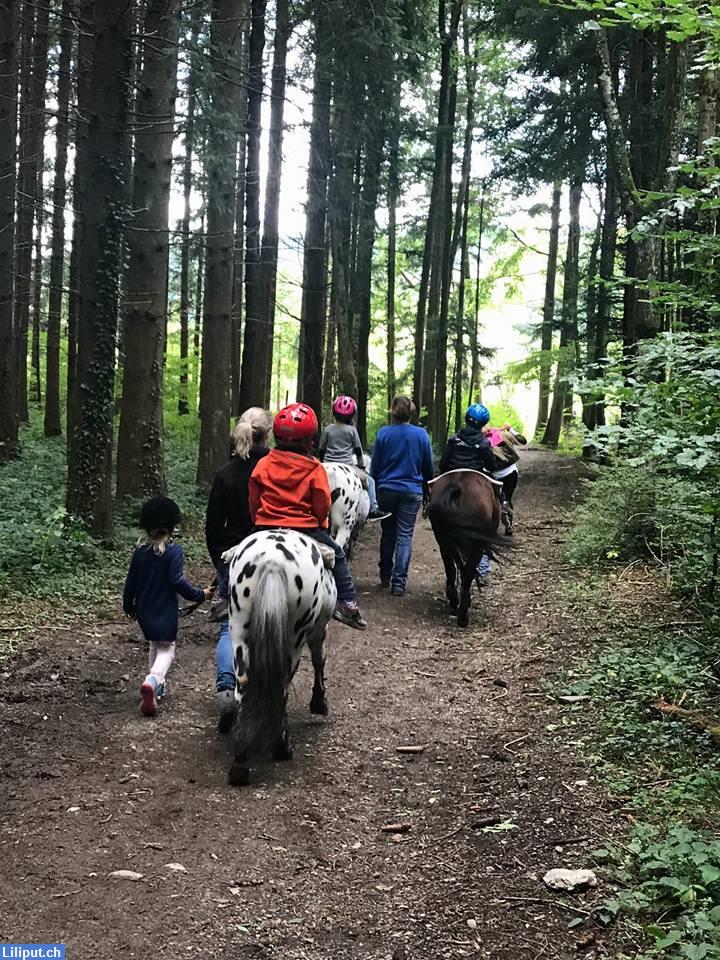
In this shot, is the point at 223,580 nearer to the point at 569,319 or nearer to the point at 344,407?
the point at 344,407

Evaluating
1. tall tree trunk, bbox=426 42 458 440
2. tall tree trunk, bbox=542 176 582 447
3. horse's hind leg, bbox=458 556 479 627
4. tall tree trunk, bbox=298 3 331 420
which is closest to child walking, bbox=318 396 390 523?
horse's hind leg, bbox=458 556 479 627

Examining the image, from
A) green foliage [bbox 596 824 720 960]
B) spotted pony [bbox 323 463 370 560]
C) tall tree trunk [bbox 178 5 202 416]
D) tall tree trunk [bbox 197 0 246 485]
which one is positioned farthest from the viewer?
tall tree trunk [bbox 197 0 246 485]

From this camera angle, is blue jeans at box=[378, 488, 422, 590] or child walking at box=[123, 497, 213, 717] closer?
child walking at box=[123, 497, 213, 717]

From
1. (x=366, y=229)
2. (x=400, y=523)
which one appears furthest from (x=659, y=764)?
(x=366, y=229)

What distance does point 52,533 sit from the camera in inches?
346

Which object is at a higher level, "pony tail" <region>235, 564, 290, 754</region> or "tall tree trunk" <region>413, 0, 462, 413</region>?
"tall tree trunk" <region>413, 0, 462, 413</region>

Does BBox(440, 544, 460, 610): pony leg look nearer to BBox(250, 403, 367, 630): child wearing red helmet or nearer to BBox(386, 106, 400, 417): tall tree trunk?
BBox(250, 403, 367, 630): child wearing red helmet

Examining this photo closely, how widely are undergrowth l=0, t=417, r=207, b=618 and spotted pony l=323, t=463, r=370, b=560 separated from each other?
2.17 metres

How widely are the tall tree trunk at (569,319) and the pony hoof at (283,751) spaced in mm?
7951

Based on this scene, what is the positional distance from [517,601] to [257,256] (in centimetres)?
887

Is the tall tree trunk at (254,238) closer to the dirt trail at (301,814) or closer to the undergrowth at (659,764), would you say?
the dirt trail at (301,814)

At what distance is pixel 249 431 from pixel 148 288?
6.37 m

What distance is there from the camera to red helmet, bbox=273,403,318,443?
5.30 metres

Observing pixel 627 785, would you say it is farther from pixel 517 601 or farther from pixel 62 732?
pixel 517 601
